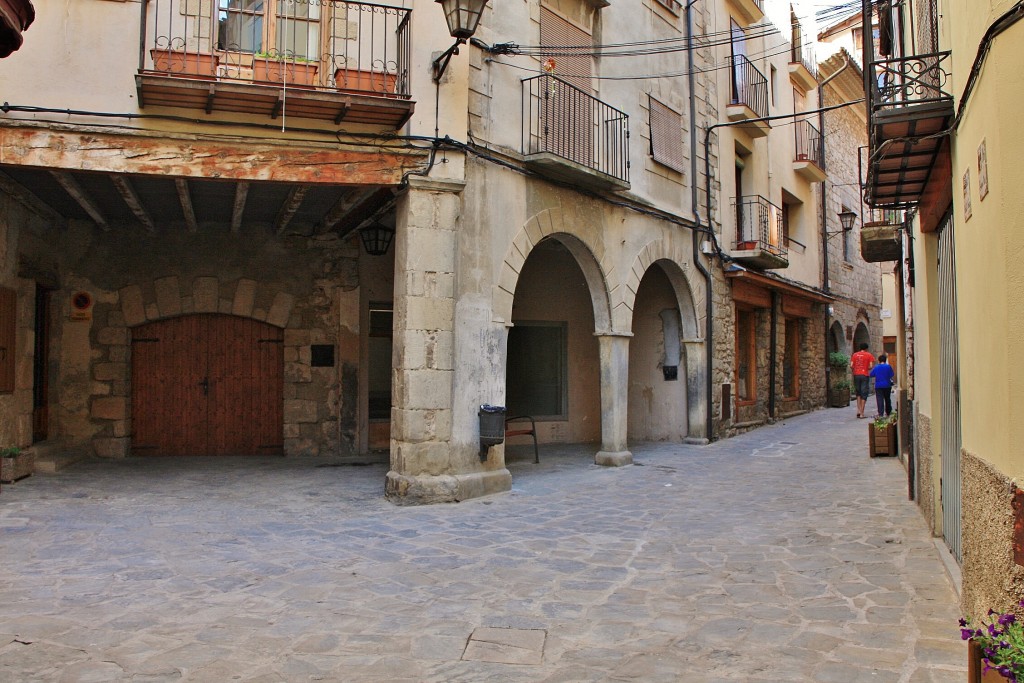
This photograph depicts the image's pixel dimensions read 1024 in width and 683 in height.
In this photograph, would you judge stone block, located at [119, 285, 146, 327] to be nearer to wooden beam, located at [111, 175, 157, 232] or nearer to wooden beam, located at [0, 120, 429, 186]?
wooden beam, located at [111, 175, 157, 232]

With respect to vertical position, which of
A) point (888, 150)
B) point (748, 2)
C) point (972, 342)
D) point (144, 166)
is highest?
point (748, 2)

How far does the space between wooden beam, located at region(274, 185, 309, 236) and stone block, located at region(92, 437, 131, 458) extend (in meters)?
3.34

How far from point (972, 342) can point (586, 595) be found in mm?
2575

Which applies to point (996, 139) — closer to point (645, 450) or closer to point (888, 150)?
point (888, 150)

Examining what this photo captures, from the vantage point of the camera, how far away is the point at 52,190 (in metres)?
8.09

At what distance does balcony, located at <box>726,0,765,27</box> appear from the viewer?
14.6 metres

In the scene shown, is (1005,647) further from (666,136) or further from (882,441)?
(666,136)

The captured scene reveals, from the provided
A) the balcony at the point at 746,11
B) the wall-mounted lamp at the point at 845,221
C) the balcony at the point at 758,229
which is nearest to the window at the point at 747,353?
the balcony at the point at 758,229

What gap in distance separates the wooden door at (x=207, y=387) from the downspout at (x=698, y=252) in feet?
22.0

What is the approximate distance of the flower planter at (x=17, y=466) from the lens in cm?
763

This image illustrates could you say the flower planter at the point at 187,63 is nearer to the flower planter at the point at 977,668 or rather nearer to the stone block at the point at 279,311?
the stone block at the point at 279,311

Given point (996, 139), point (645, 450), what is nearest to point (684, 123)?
point (645, 450)

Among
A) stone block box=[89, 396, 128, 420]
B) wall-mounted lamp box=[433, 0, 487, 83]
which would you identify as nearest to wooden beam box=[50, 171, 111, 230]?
stone block box=[89, 396, 128, 420]

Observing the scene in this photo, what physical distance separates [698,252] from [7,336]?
9635 millimetres
